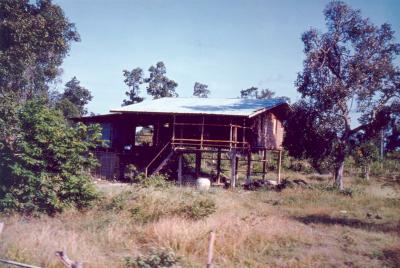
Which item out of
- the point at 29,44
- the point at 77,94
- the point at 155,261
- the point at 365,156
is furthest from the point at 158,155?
the point at 77,94

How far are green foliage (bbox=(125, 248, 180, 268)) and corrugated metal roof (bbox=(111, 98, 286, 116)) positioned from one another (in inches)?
543

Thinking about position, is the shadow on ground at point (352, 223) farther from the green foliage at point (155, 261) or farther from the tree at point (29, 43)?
the tree at point (29, 43)

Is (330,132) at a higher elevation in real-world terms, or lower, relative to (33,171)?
higher

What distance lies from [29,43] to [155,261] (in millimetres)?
21726

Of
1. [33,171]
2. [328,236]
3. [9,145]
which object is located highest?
[9,145]

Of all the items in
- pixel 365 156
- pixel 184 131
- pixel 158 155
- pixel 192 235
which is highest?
pixel 184 131

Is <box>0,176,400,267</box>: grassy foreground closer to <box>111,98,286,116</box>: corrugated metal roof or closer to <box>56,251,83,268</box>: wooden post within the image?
<box>56,251,83,268</box>: wooden post

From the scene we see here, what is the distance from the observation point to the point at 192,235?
9945mm

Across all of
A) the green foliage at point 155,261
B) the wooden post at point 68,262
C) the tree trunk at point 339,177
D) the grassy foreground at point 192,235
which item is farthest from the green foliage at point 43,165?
the tree trunk at point 339,177

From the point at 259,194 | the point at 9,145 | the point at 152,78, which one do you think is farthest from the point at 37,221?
the point at 152,78

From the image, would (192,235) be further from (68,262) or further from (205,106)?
(205,106)

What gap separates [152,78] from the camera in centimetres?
5556

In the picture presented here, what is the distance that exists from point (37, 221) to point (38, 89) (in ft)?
75.0

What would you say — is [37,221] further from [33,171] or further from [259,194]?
[259,194]
